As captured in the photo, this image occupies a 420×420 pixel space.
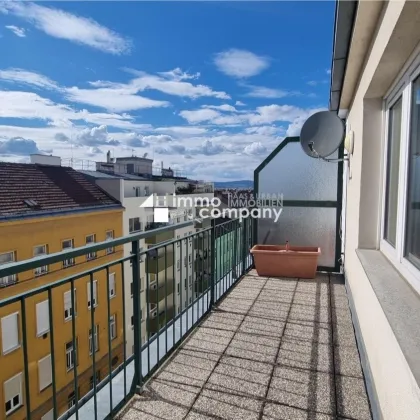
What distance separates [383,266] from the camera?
193 cm

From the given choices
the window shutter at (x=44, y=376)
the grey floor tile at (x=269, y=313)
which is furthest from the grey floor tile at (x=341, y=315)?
the window shutter at (x=44, y=376)

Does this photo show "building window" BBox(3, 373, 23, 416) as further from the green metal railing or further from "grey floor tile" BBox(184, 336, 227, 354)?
"grey floor tile" BBox(184, 336, 227, 354)

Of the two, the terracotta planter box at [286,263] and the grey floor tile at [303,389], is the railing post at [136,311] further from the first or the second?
the terracotta planter box at [286,263]

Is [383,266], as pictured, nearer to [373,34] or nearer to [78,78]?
[373,34]

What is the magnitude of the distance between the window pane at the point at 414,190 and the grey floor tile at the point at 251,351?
46.7 inches

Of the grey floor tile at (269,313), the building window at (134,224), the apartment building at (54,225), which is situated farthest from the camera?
the building window at (134,224)

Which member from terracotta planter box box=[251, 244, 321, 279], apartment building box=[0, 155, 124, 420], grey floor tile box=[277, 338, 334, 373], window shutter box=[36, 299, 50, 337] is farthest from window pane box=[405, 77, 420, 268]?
apartment building box=[0, 155, 124, 420]

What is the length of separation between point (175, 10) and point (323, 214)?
524 centimetres

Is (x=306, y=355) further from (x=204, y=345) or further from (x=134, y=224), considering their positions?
(x=134, y=224)

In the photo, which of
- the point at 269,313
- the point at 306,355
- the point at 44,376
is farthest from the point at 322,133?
the point at 44,376

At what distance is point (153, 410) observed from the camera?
5.65 ft

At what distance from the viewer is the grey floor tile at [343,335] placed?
8.00 feet

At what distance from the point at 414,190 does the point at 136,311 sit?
166 cm

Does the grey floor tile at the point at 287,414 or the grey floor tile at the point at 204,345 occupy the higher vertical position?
the grey floor tile at the point at 204,345
